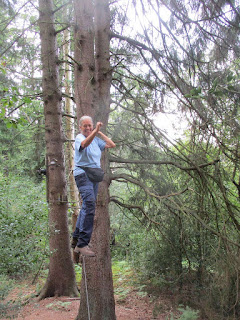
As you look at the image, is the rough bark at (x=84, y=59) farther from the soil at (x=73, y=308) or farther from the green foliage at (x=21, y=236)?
the soil at (x=73, y=308)

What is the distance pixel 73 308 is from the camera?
21.7 feet

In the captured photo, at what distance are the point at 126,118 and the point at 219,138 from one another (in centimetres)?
241

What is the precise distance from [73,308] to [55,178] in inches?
119

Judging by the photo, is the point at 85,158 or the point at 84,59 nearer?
the point at 85,158

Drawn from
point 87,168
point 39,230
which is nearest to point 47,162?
point 39,230

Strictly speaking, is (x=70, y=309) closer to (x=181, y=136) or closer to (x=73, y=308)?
(x=73, y=308)

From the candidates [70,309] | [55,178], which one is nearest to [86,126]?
[55,178]

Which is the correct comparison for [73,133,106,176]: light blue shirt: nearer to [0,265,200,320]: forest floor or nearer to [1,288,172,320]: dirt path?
[0,265,200,320]: forest floor

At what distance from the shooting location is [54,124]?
7.48m

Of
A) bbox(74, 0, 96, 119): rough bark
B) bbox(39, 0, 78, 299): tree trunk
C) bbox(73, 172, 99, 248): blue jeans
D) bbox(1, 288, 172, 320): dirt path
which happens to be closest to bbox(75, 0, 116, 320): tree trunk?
bbox(74, 0, 96, 119): rough bark

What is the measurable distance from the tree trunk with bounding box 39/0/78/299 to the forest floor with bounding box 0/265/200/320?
42cm

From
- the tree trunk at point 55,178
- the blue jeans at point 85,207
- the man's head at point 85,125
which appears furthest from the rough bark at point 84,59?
the tree trunk at point 55,178

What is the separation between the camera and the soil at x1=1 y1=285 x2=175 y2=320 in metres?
6.30

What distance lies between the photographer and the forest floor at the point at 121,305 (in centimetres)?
633
